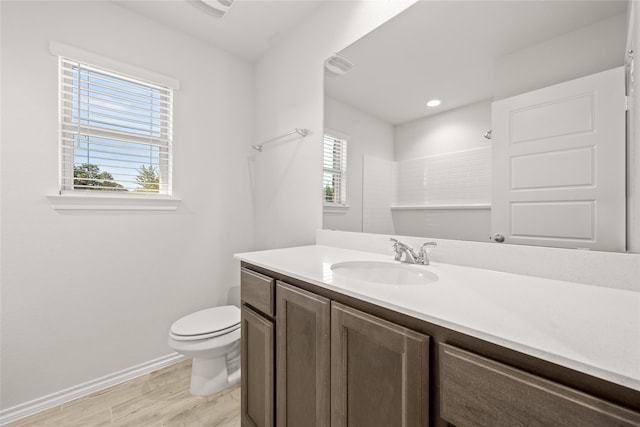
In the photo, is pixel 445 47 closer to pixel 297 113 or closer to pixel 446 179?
pixel 446 179

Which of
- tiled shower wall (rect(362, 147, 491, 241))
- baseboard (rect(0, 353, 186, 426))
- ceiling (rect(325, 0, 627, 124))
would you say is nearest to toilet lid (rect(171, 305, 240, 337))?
baseboard (rect(0, 353, 186, 426))

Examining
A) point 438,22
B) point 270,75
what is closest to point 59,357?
point 270,75

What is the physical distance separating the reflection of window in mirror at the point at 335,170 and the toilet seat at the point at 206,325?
3.41ft

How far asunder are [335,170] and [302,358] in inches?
43.3

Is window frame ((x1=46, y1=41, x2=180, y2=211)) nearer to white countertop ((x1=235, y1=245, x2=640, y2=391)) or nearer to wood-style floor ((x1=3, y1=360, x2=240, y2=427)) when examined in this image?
wood-style floor ((x1=3, y1=360, x2=240, y2=427))

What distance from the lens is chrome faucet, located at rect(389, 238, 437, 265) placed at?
1.12m

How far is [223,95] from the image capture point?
88.4 inches

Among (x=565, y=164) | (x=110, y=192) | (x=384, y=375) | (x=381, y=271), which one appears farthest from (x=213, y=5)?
(x=384, y=375)

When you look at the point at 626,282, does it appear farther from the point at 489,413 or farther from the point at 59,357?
the point at 59,357

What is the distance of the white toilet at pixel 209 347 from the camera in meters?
1.54

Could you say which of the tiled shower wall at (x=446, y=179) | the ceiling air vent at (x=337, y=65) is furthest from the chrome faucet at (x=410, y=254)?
the ceiling air vent at (x=337, y=65)

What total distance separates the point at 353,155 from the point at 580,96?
97 centimetres

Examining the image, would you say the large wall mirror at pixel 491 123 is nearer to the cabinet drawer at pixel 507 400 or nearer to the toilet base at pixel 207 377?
the cabinet drawer at pixel 507 400

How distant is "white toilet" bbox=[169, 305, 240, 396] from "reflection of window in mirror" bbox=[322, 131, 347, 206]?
1.07 m
